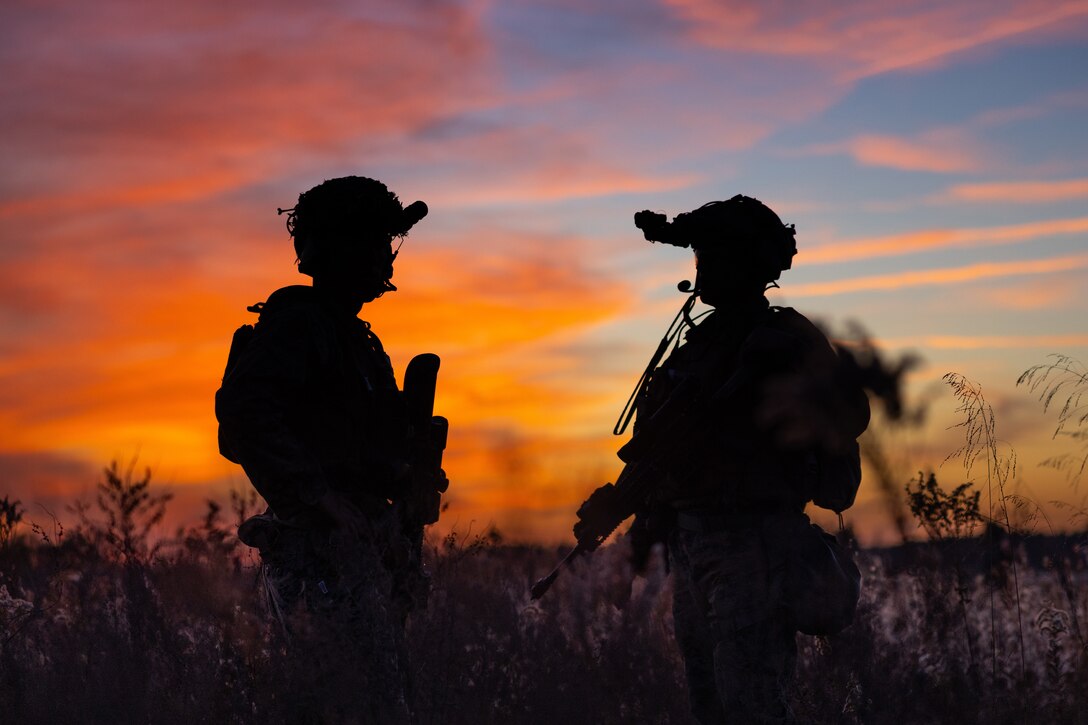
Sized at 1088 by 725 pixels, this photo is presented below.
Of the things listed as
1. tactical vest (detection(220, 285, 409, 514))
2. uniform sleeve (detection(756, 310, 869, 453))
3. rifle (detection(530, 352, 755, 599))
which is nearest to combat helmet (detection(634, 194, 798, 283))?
A: uniform sleeve (detection(756, 310, 869, 453))

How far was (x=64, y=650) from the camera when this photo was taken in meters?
6.96

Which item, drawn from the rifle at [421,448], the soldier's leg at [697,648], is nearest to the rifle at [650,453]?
the soldier's leg at [697,648]

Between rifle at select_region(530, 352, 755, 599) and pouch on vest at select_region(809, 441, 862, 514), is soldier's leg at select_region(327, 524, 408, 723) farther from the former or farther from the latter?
pouch on vest at select_region(809, 441, 862, 514)

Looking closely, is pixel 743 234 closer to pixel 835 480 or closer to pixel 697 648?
pixel 835 480

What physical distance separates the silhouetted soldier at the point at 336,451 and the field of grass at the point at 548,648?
1.92 ft

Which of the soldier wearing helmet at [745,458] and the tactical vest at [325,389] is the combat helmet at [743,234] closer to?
the soldier wearing helmet at [745,458]

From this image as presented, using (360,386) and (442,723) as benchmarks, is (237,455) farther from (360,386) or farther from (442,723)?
(442,723)

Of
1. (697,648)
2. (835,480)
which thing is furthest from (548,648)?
(835,480)

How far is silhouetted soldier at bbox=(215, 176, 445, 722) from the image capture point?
4258 mm

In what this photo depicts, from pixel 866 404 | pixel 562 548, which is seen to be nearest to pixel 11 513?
pixel 562 548

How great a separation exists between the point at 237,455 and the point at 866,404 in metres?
2.34

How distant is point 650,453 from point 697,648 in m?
0.77

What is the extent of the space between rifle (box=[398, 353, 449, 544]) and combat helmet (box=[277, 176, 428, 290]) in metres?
0.34

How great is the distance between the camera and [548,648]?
680 centimetres
